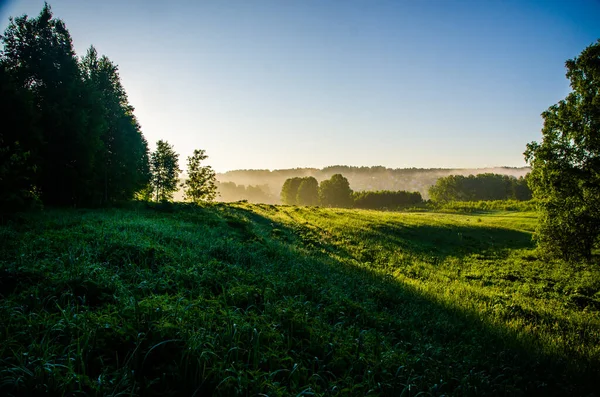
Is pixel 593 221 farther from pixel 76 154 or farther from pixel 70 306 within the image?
pixel 76 154

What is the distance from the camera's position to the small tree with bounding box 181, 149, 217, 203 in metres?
56.6

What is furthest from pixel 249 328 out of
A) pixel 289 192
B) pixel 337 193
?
pixel 289 192

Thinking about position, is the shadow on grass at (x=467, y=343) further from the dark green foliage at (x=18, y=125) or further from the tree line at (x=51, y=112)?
the tree line at (x=51, y=112)

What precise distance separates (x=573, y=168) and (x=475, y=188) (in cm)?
12317

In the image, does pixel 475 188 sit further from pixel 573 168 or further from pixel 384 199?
pixel 573 168

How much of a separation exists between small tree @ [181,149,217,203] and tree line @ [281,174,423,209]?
5374 centimetres

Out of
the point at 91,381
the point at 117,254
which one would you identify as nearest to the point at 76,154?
the point at 117,254

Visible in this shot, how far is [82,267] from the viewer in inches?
217

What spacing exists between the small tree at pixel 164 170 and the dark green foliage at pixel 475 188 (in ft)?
344

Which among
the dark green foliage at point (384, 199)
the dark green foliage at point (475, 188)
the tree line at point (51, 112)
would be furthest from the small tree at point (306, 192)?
the tree line at point (51, 112)

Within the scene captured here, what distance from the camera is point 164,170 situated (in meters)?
52.5

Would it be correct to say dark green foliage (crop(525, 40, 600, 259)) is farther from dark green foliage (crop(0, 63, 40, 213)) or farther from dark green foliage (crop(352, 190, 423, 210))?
dark green foliage (crop(352, 190, 423, 210))

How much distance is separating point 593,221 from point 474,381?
16687 mm

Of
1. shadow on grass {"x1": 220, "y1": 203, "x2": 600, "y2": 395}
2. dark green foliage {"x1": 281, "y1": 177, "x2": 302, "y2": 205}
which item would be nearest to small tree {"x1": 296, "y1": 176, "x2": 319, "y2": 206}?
dark green foliage {"x1": 281, "y1": 177, "x2": 302, "y2": 205}
